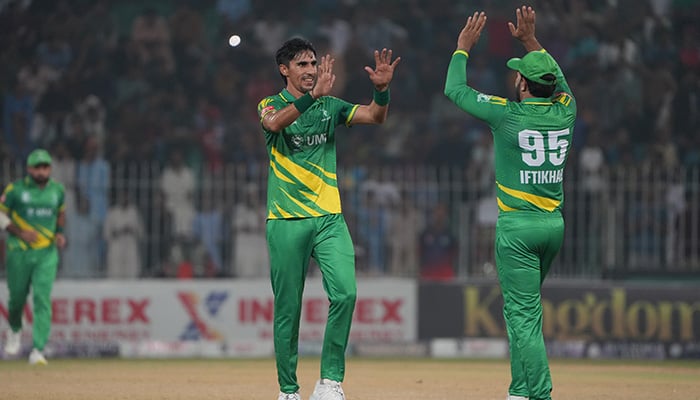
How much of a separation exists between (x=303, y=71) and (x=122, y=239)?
31.5ft

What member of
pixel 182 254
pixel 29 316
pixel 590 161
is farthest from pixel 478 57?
pixel 29 316

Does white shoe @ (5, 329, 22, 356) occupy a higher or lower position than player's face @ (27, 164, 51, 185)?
lower

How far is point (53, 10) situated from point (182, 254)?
247 inches

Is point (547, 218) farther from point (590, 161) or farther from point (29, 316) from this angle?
point (590, 161)

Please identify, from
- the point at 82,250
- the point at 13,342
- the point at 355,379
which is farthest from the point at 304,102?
the point at 82,250

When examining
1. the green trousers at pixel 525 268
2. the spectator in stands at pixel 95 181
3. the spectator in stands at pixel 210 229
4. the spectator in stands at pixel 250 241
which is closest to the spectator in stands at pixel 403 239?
the spectator in stands at pixel 250 241

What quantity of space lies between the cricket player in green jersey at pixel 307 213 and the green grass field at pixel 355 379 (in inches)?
71.0

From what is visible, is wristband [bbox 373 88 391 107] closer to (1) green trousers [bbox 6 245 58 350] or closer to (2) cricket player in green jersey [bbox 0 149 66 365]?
(2) cricket player in green jersey [bbox 0 149 66 365]

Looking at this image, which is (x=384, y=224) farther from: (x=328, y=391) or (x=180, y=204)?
(x=328, y=391)

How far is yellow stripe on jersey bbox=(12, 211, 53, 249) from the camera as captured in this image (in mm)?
15555

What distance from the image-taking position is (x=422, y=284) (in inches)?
699

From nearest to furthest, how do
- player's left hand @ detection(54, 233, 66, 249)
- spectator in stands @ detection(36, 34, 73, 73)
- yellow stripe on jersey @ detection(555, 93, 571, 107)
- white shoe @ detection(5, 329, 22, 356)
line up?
yellow stripe on jersey @ detection(555, 93, 571, 107), player's left hand @ detection(54, 233, 66, 249), white shoe @ detection(5, 329, 22, 356), spectator in stands @ detection(36, 34, 73, 73)

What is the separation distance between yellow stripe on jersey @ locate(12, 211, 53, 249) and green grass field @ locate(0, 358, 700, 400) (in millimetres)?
1462

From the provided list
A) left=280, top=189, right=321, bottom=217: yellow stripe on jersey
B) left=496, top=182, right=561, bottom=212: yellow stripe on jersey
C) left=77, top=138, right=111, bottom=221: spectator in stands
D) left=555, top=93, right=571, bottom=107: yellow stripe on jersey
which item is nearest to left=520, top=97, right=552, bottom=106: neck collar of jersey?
left=555, top=93, right=571, bottom=107: yellow stripe on jersey
